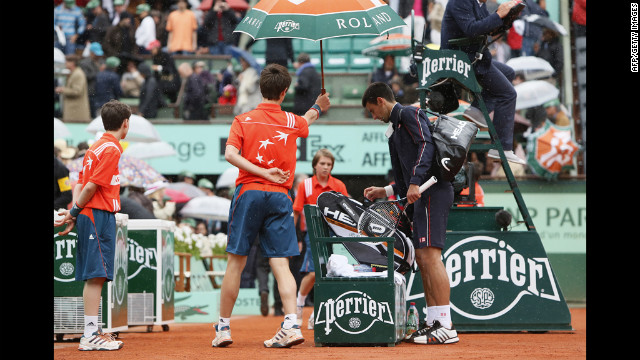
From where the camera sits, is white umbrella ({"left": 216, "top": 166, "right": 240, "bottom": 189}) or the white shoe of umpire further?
white umbrella ({"left": 216, "top": 166, "right": 240, "bottom": 189})

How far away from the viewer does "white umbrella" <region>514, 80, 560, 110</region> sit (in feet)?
57.3

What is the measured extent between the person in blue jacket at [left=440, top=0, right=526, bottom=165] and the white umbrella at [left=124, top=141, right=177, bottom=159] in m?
10.2

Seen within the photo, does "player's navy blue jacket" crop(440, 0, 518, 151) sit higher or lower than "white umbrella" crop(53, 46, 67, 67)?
lower

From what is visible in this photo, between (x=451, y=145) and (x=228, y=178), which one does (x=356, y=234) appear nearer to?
Answer: (x=451, y=145)

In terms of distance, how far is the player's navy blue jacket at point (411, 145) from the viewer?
7797mm

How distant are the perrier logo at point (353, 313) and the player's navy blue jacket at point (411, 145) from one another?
101 centimetres

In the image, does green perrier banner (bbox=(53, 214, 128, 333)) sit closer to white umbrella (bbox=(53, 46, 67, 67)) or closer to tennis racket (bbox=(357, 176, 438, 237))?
tennis racket (bbox=(357, 176, 438, 237))

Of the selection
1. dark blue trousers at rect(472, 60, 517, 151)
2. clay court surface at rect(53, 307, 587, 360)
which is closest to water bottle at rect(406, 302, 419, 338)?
clay court surface at rect(53, 307, 587, 360)

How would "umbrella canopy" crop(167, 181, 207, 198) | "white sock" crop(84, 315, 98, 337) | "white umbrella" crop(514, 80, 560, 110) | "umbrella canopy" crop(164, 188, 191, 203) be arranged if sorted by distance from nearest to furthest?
"white sock" crop(84, 315, 98, 337) < "white umbrella" crop(514, 80, 560, 110) < "umbrella canopy" crop(164, 188, 191, 203) < "umbrella canopy" crop(167, 181, 207, 198)

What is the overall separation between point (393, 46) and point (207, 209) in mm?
5439

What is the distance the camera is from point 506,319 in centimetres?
943

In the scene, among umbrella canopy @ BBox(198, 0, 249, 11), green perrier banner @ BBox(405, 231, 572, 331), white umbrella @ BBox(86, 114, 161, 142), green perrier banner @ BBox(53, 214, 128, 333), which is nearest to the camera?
green perrier banner @ BBox(53, 214, 128, 333)

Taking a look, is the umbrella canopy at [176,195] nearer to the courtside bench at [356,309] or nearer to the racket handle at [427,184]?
the courtside bench at [356,309]

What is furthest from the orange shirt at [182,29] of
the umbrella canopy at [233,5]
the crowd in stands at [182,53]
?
the umbrella canopy at [233,5]
